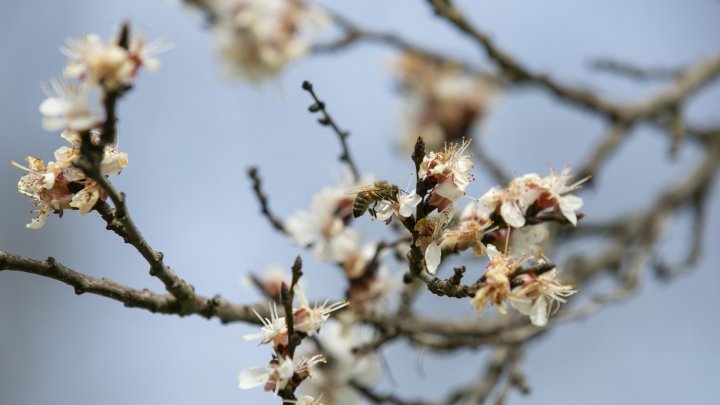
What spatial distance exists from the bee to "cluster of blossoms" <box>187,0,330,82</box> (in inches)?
69.3

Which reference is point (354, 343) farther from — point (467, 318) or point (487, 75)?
point (487, 75)

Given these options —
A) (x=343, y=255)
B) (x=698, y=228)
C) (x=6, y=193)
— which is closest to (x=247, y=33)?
(x=343, y=255)

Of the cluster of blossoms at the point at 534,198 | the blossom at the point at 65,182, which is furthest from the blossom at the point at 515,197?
the blossom at the point at 65,182

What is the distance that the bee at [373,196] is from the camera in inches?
49.3

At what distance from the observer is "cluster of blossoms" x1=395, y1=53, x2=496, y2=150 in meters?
3.88

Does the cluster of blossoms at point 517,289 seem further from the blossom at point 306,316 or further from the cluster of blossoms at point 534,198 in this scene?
the blossom at point 306,316

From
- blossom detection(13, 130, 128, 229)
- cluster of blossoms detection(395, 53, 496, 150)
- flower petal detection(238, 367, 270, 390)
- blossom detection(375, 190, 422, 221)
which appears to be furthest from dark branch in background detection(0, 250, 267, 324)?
cluster of blossoms detection(395, 53, 496, 150)

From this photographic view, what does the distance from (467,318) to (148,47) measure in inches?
57.8

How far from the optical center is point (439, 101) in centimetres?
396

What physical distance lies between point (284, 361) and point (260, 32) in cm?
201

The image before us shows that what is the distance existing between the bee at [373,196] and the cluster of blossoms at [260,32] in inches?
69.3

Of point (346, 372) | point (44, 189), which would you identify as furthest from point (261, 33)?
point (44, 189)

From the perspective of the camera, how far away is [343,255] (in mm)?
1929

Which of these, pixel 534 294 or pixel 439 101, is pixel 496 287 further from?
pixel 439 101
